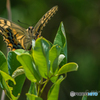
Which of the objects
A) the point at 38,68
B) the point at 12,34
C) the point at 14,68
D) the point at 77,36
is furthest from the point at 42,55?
the point at 77,36

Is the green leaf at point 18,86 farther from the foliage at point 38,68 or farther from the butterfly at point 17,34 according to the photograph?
the butterfly at point 17,34

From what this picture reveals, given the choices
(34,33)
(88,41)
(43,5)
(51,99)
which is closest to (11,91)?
(51,99)

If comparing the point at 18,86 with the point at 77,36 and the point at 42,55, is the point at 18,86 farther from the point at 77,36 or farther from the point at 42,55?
the point at 77,36

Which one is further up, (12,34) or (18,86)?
(12,34)

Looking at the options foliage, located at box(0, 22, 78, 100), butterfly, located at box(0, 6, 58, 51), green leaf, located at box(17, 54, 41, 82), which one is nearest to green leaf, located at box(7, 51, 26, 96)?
foliage, located at box(0, 22, 78, 100)

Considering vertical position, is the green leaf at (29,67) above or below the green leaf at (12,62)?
below

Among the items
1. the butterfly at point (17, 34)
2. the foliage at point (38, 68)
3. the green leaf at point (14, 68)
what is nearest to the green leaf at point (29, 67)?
the foliage at point (38, 68)

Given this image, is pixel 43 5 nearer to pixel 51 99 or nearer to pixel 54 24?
pixel 54 24
